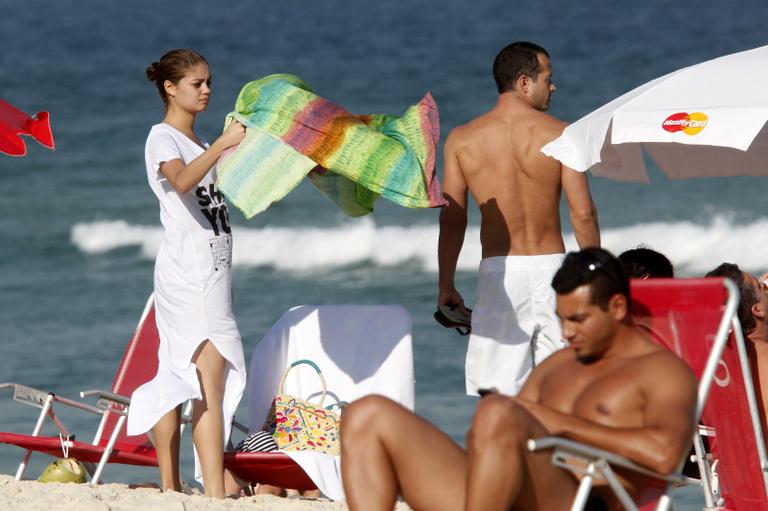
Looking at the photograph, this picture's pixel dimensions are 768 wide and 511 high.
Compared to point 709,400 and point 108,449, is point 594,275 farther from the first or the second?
point 108,449

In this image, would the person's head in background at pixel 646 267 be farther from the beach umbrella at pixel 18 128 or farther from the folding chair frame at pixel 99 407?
the beach umbrella at pixel 18 128

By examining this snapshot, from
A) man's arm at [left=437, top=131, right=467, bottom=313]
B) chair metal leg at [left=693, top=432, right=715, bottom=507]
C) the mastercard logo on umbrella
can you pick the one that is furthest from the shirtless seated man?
man's arm at [left=437, top=131, right=467, bottom=313]

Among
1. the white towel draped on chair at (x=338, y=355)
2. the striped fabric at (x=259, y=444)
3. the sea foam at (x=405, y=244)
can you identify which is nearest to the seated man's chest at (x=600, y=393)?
the white towel draped on chair at (x=338, y=355)

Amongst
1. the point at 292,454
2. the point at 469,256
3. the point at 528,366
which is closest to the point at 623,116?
the point at 528,366

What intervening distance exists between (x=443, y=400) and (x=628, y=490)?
14.4 ft

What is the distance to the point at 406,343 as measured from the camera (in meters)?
5.43

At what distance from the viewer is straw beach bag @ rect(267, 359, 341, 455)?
5.27 m

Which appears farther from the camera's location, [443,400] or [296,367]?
[443,400]

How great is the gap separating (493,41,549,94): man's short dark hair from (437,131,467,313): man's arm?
0.27m

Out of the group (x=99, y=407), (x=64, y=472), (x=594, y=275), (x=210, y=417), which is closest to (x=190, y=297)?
(x=210, y=417)

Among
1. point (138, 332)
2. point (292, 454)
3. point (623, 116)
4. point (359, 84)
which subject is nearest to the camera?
point (623, 116)

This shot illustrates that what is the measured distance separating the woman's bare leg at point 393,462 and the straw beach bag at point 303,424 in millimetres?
1498

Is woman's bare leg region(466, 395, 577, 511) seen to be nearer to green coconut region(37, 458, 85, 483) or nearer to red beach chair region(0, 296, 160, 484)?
red beach chair region(0, 296, 160, 484)

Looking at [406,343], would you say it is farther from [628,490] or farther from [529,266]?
[628,490]
